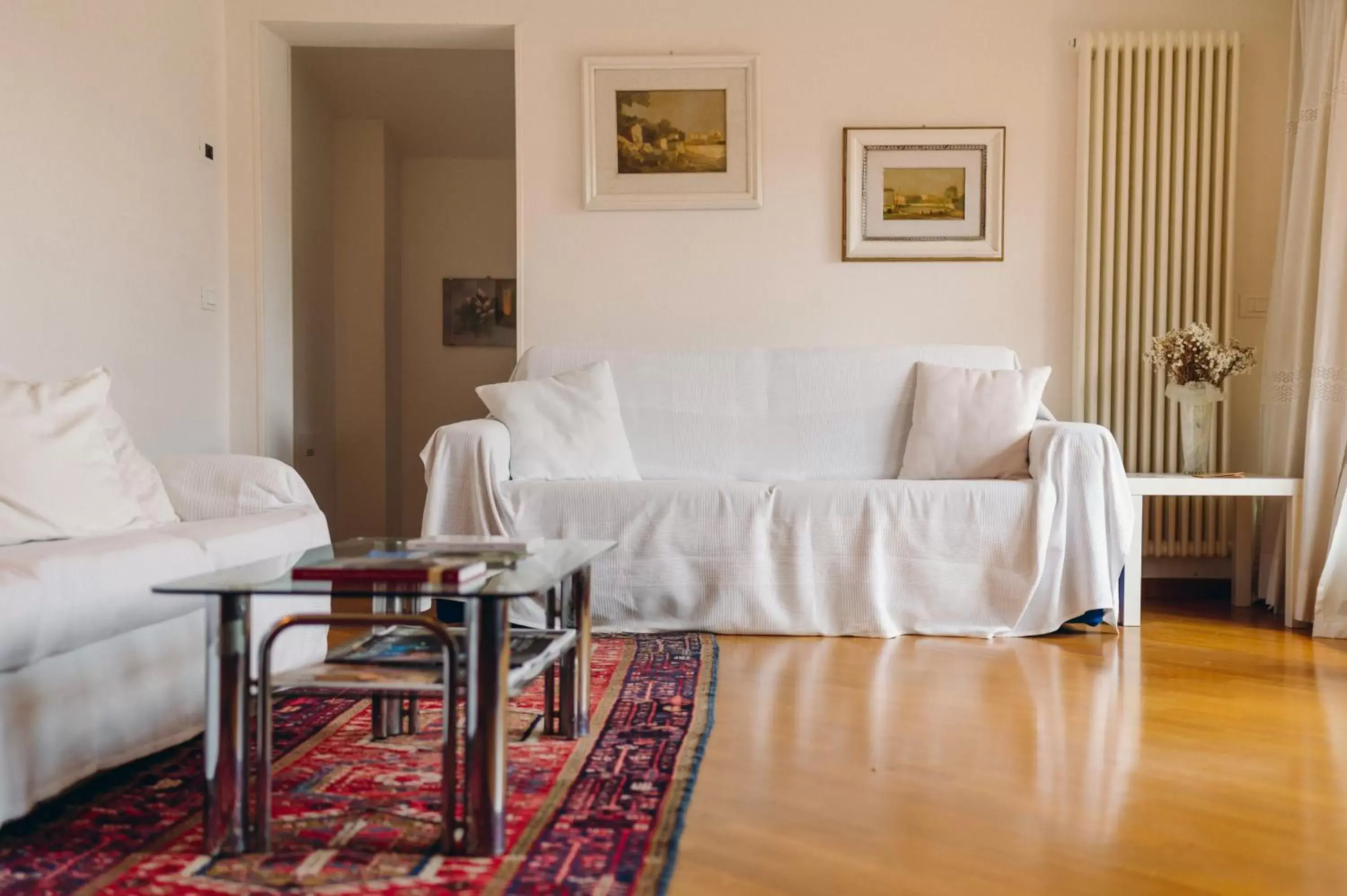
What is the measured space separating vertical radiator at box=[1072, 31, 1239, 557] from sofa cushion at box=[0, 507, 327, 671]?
3.33 meters

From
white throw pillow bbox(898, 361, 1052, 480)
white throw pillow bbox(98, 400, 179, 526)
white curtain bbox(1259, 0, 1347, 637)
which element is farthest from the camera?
white throw pillow bbox(898, 361, 1052, 480)

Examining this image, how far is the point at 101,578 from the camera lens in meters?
2.09

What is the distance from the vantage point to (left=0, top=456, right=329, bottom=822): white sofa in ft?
6.20

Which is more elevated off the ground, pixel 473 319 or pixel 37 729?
pixel 473 319

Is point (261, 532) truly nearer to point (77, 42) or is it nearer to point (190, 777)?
point (190, 777)

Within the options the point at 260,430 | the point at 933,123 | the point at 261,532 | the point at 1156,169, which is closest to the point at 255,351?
the point at 260,430

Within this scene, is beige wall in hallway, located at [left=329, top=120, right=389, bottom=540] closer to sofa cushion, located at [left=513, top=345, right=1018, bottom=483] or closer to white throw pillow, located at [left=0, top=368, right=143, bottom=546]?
sofa cushion, located at [left=513, top=345, right=1018, bottom=483]

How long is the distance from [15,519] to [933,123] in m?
3.65

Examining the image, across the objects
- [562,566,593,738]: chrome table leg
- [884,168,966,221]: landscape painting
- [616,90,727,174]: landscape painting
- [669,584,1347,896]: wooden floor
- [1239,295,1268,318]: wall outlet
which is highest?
[616,90,727,174]: landscape painting

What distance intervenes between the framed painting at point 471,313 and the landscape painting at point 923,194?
317cm

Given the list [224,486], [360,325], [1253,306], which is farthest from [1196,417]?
[360,325]

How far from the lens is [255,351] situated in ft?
15.8

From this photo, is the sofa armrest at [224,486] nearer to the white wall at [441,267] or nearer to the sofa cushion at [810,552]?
the sofa cushion at [810,552]

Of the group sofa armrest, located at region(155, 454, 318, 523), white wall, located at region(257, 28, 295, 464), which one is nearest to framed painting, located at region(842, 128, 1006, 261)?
white wall, located at region(257, 28, 295, 464)
